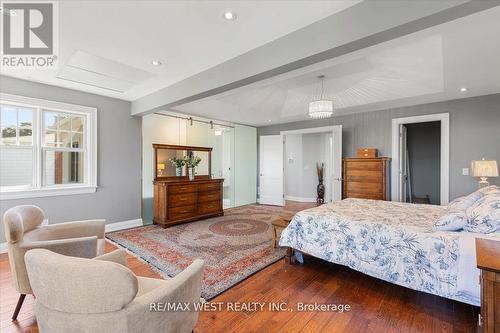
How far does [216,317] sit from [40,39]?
122 inches

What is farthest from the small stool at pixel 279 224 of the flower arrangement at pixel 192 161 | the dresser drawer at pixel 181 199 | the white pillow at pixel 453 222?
the flower arrangement at pixel 192 161

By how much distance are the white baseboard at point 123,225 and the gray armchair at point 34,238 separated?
6.42 feet

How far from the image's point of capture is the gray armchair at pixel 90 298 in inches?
40.4

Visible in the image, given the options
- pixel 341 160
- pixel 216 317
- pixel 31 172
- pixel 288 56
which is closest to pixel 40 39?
pixel 31 172

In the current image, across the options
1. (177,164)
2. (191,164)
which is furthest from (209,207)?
(177,164)

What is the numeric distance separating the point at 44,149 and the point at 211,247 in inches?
118

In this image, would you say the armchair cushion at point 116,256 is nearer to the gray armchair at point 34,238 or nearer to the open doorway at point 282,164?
the gray armchair at point 34,238

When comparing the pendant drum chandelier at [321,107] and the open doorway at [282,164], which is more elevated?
the pendant drum chandelier at [321,107]

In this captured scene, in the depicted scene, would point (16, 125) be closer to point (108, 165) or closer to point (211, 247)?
point (108, 165)

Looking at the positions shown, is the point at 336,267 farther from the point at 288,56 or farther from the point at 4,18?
the point at 4,18

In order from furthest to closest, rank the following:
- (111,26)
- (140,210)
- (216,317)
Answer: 1. (140,210)
2. (111,26)
3. (216,317)

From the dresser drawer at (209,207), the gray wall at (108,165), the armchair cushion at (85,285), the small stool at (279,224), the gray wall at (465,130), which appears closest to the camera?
the armchair cushion at (85,285)

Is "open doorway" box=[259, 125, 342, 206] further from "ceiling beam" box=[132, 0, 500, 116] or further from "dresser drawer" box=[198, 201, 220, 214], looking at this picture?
"ceiling beam" box=[132, 0, 500, 116]

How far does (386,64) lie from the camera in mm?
3010
